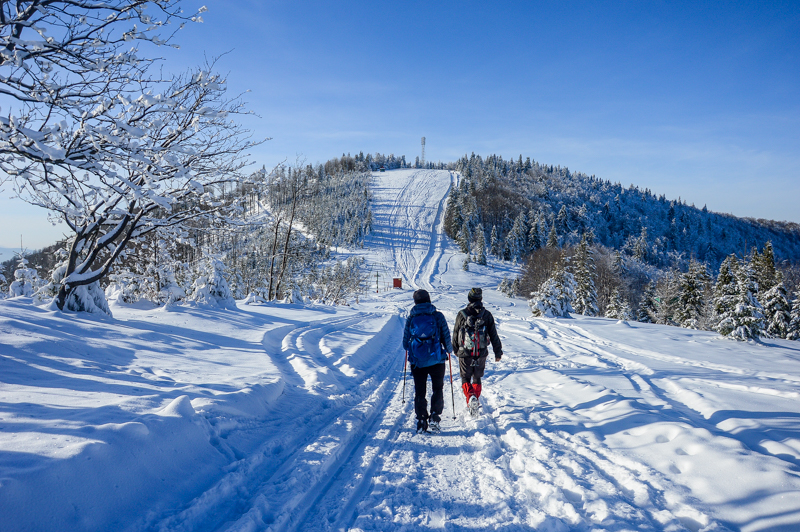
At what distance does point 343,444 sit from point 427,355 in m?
1.55

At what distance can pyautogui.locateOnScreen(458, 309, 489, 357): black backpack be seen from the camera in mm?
5609

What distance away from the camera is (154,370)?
18.8ft

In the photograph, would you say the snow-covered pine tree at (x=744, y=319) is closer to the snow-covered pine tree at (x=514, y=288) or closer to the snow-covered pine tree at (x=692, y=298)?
the snow-covered pine tree at (x=692, y=298)

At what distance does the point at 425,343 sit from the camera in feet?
16.4

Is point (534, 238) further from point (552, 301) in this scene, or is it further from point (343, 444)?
point (343, 444)

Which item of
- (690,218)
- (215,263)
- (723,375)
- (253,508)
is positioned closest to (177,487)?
(253,508)

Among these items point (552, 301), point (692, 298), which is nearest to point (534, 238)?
point (692, 298)

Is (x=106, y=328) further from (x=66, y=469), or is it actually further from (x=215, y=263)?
(x=215, y=263)

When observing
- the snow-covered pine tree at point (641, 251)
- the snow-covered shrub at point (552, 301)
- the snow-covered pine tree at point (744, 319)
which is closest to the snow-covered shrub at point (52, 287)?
the snow-covered pine tree at point (744, 319)

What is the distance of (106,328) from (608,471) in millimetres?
9112

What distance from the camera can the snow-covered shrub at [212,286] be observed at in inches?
562

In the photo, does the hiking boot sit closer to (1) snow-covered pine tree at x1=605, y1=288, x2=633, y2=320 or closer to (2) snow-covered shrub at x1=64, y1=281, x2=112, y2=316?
(2) snow-covered shrub at x1=64, y1=281, x2=112, y2=316

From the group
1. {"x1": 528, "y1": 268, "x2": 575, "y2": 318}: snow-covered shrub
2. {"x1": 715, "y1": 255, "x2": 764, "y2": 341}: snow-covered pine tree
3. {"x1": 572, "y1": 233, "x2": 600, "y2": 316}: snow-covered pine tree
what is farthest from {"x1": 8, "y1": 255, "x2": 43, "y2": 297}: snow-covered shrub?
{"x1": 572, "y1": 233, "x2": 600, "y2": 316}: snow-covered pine tree

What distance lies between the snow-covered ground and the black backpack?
40.4 inches
